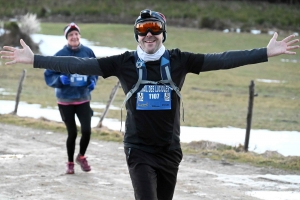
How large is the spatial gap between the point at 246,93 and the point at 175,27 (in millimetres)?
28251

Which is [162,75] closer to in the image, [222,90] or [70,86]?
[70,86]

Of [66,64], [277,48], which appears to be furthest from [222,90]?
[66,64]

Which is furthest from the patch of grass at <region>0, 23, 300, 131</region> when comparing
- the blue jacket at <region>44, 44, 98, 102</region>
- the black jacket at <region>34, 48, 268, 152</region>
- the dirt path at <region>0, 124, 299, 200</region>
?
the black jacket at <region>34, 48, 268, 152</region>

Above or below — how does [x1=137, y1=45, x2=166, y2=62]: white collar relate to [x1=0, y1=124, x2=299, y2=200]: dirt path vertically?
above

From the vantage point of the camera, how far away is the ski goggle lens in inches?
234

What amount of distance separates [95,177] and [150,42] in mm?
4395

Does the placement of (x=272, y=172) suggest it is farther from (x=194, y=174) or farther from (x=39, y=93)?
(x=39, y=93)

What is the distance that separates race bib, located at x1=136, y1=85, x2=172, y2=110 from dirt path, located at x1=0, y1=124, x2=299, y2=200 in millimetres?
2950

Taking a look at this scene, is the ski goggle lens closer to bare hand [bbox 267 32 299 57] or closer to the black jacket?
A: the black jacket

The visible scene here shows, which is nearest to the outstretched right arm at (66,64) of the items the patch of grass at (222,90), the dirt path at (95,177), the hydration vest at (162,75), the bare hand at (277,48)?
the hydration vest at (162,75)

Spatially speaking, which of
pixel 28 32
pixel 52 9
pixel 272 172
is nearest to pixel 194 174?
pixel 272 172

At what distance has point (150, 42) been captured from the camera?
233 inches

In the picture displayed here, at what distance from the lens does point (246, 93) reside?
1091 inches

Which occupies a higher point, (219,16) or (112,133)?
(219,16)
